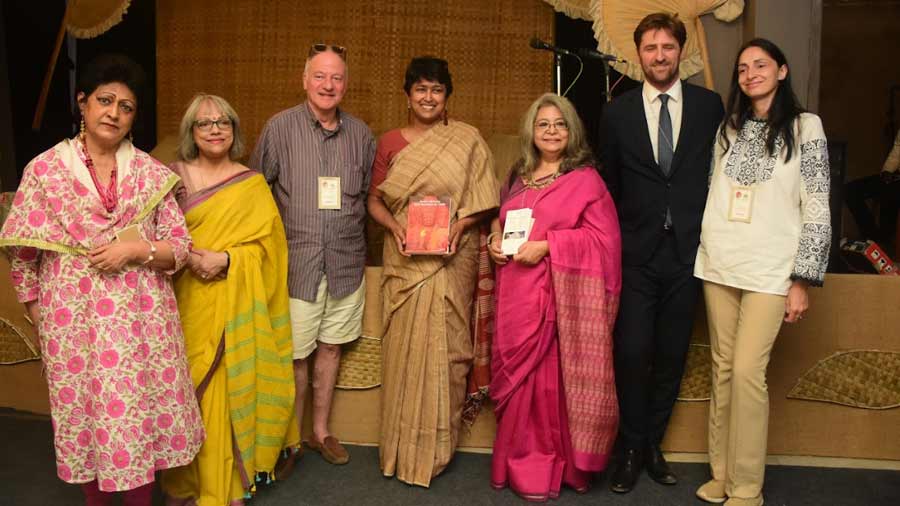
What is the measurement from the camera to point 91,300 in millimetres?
2117

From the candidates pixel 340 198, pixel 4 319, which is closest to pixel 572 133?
pixel 340 198

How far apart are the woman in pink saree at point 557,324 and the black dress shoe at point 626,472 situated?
10cm

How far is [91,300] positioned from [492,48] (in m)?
2.87

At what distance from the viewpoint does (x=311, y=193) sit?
2.74 m

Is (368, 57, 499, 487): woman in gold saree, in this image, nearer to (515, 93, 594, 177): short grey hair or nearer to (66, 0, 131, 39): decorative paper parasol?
(515, 93, 594, 177): short grey hair

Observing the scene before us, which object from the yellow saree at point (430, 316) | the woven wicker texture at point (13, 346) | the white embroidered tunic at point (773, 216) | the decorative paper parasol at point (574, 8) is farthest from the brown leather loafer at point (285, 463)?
the decorative paper parasol at point (574, 8)

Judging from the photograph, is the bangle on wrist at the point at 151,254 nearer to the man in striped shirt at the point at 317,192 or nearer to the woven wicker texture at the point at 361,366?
the man in striped shirt at the point at 317,192

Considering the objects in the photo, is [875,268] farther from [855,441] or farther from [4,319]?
[4,319]

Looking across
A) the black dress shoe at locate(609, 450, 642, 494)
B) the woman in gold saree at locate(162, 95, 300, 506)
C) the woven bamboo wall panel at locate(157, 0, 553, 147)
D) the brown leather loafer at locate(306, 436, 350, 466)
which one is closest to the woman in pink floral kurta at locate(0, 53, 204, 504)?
the woman in gold saree at locate(162, 95, 300, 506)

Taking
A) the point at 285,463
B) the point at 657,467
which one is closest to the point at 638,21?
the point at 657,467

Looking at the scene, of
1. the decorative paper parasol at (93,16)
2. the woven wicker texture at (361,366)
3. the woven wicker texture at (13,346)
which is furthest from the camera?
the decorative paper parasol at (93,16)

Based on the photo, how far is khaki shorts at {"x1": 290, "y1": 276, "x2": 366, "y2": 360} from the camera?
2.77 meters

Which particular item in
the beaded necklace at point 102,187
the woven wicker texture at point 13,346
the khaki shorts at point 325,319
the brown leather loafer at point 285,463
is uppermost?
the beaded necklace at point 102,187

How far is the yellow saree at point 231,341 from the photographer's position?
245cm
